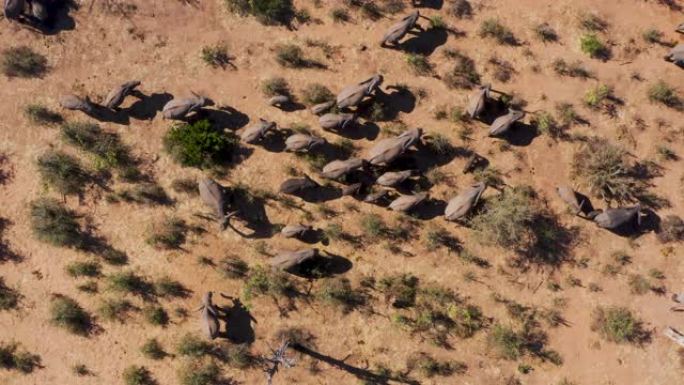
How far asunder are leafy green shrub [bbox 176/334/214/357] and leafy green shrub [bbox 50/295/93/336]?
349 cm

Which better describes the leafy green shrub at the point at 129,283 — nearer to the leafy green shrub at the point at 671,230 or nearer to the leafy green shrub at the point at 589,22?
the leafy green shrub at the point at 589,22

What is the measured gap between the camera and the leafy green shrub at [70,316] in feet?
61.1

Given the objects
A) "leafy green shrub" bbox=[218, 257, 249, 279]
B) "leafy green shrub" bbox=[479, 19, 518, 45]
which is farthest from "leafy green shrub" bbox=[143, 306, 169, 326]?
"leafy green shrub" bbox=[479, 19, 518, 45]

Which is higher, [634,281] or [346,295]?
[634,281]

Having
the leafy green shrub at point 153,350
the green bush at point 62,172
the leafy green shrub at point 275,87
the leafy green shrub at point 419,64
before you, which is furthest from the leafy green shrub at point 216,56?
the leafy green shrub at point 153,350

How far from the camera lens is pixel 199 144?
1856cm

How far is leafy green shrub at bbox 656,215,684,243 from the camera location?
18953 millimetres

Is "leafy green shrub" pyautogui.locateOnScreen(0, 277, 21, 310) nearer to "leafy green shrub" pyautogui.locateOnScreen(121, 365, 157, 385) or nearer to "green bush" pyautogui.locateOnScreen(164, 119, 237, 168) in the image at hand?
"leafy green shrub" pyautogui.locateOnScreen(121, 365, 157, 385)

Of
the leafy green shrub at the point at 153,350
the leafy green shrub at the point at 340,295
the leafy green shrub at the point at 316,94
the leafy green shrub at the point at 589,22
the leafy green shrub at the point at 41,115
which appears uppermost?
the leafy green shrub at the point at 589,22

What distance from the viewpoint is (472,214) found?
18875mm

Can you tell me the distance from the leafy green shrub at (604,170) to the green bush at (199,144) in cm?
1293

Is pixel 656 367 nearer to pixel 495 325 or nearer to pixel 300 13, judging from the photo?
pixel 495 325

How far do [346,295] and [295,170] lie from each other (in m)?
4.97

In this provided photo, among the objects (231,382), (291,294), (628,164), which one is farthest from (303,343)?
(628,164)
